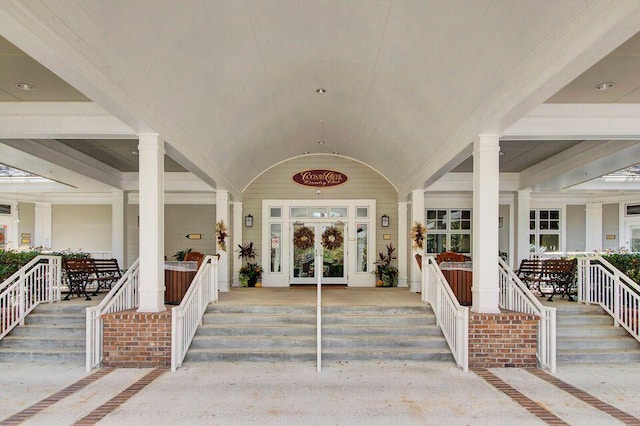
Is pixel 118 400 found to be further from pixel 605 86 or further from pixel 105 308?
pixel 605 86

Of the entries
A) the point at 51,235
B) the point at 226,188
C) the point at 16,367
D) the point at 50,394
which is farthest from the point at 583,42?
the point at 51,235

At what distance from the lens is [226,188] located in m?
11.5

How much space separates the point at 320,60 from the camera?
6789 mm

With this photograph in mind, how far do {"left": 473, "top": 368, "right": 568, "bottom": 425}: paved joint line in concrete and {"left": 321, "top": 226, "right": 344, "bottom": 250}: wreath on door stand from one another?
300 inches

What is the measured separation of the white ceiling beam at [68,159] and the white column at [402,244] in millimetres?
7859

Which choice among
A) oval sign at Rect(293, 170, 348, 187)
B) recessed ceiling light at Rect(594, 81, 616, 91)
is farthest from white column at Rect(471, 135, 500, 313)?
oval sign at Rect(293, 170, 348, 187)

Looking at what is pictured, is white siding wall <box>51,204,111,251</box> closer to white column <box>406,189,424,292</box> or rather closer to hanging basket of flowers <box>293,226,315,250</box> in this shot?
hanging basket of flowers <box>293,226,315,250</box>

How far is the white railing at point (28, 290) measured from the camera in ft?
24.2

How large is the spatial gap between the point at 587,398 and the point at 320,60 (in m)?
5.35

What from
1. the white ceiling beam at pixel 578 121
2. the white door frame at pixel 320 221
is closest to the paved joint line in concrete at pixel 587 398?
the white ceiling beam at pixel 578 121

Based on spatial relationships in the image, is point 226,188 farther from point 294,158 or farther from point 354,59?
point 354,59

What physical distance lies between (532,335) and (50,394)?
20.0 ft

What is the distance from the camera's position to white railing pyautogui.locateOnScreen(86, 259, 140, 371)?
6.46 meters

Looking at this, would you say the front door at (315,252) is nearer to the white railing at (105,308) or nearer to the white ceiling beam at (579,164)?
the white ceiling beam at (579,164)
